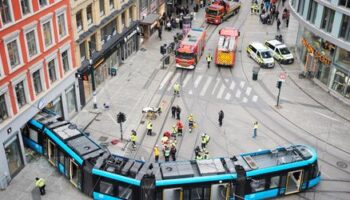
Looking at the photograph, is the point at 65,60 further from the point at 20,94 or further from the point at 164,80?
the point at 164,80

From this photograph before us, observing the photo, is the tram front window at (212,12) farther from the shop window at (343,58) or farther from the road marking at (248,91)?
the shop window at (343,58)

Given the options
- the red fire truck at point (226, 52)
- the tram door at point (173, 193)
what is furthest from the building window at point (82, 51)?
the tram door at point (173, 193)

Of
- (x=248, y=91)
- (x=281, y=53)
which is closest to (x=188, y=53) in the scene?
(x=248, y=91)

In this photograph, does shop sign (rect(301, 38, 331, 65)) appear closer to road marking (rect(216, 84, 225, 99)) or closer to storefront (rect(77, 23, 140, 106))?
road marking (rect(216, 84, 225, 99))

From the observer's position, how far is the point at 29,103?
34625mm

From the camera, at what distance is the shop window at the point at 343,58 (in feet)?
145

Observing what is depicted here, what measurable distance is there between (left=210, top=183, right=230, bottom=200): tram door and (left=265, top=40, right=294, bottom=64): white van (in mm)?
28859

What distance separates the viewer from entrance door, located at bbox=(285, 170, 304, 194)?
3108 centimetres

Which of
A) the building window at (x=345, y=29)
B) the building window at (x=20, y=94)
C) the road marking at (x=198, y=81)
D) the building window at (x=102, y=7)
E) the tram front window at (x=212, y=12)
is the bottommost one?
the road marking at (x=198, y=81)

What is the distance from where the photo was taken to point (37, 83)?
3572 cm

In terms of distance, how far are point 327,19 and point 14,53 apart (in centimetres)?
3154

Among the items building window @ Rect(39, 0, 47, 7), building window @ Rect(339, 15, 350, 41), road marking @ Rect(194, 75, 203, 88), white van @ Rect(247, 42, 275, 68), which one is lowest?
road marking @ Rect(194, 75, 203, 88)

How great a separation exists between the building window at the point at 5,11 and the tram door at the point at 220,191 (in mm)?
18757

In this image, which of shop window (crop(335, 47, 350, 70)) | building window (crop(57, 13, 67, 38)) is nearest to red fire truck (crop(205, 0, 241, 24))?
shop window (crop(335, 47, 350, 70))
